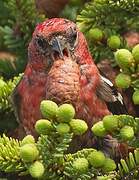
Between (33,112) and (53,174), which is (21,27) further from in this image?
(53,174)

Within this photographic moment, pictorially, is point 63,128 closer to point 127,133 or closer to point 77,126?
point 77,126

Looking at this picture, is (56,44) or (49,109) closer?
(49,109)

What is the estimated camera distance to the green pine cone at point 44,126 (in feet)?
4.63

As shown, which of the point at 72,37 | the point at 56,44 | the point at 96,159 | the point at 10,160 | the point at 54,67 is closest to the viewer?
the point at 96,159

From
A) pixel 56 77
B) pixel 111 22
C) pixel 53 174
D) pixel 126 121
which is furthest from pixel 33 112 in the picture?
pixel 126 121

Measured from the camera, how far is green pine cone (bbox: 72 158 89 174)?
4.85 ft

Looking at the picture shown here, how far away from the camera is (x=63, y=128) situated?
1382mm

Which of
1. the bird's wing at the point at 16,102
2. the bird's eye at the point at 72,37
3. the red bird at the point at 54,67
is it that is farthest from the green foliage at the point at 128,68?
the bird's wing at the point at 16,102

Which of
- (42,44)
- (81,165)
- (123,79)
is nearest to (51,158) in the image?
(81,165)

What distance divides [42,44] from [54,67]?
27 cm

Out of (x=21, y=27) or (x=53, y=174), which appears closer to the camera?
(x=53, y=174)

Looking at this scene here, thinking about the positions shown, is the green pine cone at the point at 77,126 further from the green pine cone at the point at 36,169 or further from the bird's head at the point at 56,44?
the bird's head at the point at 56,44

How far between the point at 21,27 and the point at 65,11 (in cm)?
36

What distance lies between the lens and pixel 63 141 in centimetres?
146
